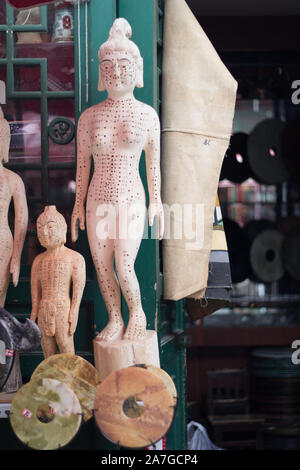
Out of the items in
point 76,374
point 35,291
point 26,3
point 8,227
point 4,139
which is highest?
point 26,3

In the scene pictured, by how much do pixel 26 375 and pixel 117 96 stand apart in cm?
108

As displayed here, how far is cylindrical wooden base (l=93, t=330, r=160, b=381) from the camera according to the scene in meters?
2.24

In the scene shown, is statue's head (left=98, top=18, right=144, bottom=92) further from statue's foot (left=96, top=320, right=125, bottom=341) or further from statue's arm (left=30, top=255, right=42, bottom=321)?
statue's foot (left=96, top=320, right=125, bottom=341)

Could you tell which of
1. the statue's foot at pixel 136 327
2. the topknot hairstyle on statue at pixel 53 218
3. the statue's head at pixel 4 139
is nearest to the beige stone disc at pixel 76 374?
the statue's foot at pixel 136 327

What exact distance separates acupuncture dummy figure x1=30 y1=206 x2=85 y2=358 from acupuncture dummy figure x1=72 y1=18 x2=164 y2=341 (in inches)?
2.7

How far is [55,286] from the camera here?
2.25 metres

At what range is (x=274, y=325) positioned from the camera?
13.9ft

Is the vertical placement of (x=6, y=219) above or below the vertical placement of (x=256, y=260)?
above

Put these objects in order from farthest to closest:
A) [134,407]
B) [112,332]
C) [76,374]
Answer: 1. [112,332]
2. [76,374]
3. [134,407]

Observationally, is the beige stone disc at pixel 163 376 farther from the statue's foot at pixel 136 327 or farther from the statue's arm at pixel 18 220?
the statue's arm at pixel 18 220

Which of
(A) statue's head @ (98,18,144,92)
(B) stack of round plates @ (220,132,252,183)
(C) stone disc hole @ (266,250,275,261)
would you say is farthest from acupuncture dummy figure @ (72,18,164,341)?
(C) stone disc hole @ (266,250,275,261)

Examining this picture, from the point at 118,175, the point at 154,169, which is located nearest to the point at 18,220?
the point at 118,175

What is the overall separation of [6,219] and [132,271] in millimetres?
486

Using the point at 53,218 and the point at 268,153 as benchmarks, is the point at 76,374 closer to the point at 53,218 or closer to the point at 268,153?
the point at 53,218
